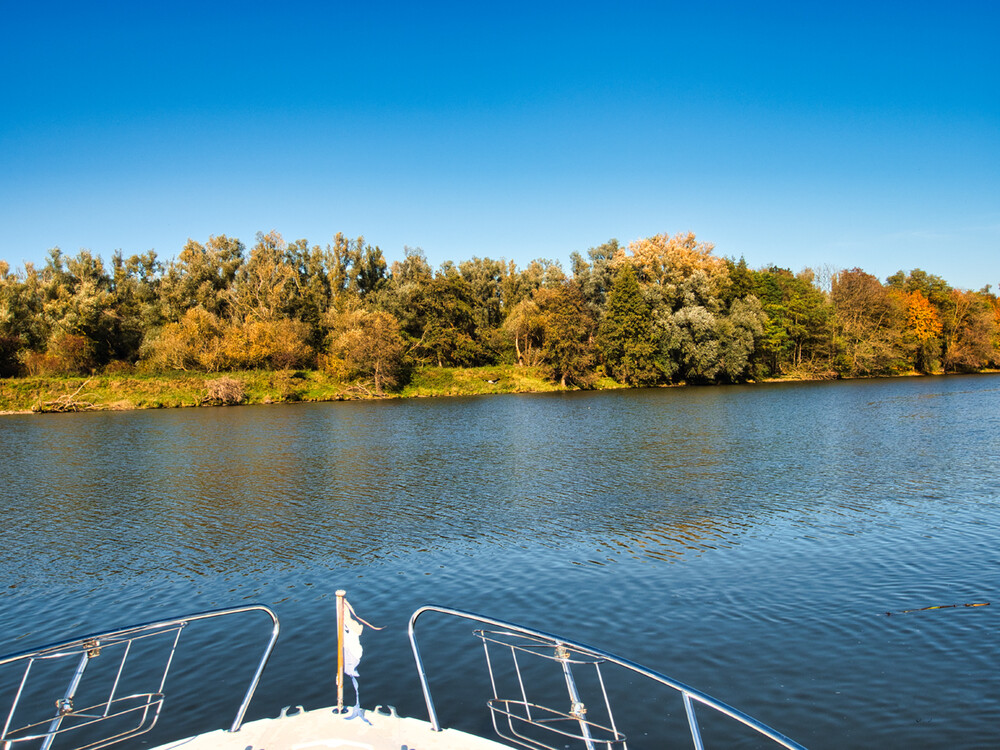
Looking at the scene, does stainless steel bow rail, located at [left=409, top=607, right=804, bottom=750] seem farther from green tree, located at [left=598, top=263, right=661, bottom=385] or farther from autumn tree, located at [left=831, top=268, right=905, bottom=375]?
autumn tree, located at [left=831, top=268, right=905, bottom=375]

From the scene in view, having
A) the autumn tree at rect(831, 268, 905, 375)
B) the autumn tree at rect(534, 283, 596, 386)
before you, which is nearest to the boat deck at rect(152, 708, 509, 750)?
the autumn tree at rect(534, 283, 596, 386)

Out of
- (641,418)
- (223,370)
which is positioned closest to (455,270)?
(223,370)

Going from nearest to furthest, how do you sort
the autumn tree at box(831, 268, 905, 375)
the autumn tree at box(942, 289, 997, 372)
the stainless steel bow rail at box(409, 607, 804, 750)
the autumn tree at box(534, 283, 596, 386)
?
the stainless steel bow rail at box(409, 607, 804, 750), the autumn tree at box(534, 283, 596, 386), the autumn tree at box(831, 268, 905, 375), the autumn tree at box(942, 289, 997, 372)

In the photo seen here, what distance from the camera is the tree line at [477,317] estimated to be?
83.7 meters

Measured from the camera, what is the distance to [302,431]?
48562 millimetres

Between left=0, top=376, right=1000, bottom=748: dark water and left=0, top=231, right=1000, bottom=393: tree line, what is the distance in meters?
44.7

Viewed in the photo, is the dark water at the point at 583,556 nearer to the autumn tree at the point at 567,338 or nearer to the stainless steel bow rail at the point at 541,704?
the stainless steel bow rail at the point at 541,704

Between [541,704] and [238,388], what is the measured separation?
7357cm

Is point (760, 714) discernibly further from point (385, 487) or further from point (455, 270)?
point (455, 270)

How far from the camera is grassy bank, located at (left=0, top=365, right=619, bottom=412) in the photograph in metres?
72.7

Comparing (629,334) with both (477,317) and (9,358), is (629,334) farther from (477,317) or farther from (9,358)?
(9,358)

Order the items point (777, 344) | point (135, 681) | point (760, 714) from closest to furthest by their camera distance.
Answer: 1. point (760, 714)
2. point (135, 681)
3. point (777, 344)

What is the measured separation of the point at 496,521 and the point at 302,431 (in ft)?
99.3

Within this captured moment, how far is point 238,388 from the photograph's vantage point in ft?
253
